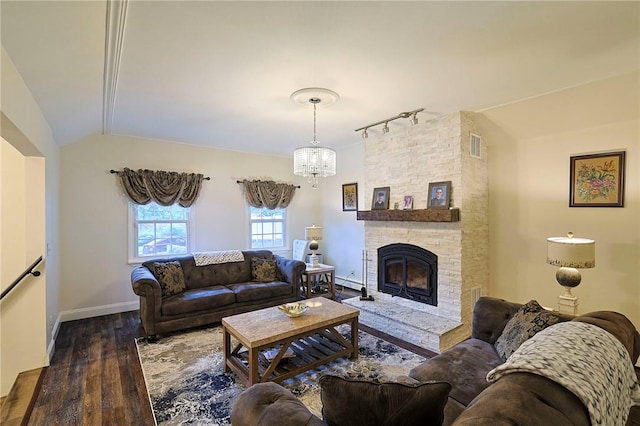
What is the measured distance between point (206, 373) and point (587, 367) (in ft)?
9.06

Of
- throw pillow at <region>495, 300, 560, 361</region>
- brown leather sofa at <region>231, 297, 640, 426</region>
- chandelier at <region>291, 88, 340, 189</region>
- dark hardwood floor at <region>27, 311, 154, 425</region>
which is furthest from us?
chandelier at <region>291, 88, 340, 189</region>

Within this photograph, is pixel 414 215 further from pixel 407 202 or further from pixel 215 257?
pixel 215 257

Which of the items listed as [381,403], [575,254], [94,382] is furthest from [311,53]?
[94,382]

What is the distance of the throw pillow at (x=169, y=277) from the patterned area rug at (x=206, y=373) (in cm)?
56

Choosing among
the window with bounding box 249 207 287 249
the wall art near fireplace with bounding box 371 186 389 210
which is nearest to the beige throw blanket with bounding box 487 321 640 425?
the wall art near fireplace with bounding box 371 186 389 210

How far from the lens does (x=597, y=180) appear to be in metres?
3.12

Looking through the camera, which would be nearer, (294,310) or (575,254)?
(575,254)

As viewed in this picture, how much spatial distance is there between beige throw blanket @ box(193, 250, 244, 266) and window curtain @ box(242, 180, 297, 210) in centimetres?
129

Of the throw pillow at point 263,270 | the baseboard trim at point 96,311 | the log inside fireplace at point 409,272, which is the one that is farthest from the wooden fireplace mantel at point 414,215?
the baseboard trim at point 96,311

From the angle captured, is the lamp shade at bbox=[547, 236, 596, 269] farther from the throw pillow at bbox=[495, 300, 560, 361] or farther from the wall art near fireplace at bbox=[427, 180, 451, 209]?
the wall art near fireplace at bbox=[427, 180, 451, 209]

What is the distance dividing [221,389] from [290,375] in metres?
0.58

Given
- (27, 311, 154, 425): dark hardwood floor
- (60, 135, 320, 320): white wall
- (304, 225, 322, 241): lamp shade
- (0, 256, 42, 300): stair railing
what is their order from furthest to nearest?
(304, 225, 322, 241): lamp shade, (60, 135, 320, 320): white wall, (0, 256, 42, 300): stair railing, (27, 311, 154, 425): dark hardwood floor

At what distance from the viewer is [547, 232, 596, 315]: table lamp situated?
2674 millimetres

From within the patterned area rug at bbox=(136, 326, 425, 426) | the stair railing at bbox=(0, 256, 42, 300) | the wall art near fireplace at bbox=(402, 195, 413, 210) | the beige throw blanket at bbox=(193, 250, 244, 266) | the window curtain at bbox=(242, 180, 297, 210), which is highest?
the window curtain at bbox=(242, 180, 297, 210)
